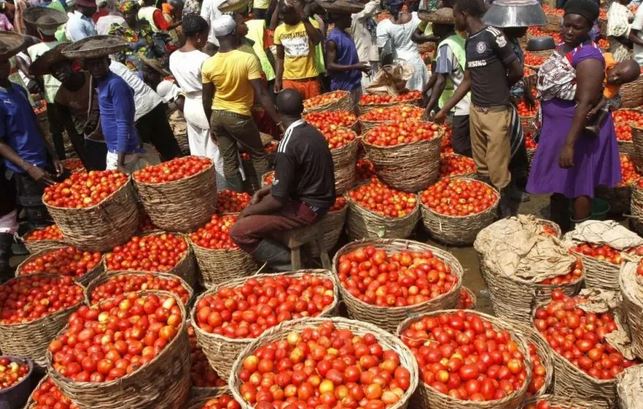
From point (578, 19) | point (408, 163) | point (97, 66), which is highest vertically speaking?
point (578, 19)

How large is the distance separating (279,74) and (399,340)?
649cm

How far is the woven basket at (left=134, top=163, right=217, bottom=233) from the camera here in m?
5.35

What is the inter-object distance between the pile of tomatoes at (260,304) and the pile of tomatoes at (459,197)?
2.35 m

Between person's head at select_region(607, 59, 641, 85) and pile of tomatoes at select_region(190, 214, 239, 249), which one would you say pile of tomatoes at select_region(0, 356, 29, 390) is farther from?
person's head at select_region(607, 59, 641, 85)

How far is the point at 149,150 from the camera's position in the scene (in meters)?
6.43

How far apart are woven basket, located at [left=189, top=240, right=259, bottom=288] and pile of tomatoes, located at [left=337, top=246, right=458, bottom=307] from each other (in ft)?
4.32

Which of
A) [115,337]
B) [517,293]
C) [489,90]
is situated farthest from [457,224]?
[115,337]

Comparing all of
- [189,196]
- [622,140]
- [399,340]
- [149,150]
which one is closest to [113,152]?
[149,150]

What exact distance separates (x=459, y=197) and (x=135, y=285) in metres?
3.60

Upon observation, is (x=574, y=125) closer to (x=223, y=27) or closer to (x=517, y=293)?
(x=517, y=293)

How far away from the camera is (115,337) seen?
3434 millimetres

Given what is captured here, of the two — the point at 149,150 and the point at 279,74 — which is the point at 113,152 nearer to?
the point at 149,150

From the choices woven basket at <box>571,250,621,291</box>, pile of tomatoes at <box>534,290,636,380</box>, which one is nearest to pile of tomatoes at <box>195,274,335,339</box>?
pile of tomatoes at <box>534,290,636,380</box>

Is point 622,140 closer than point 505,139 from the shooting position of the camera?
No
